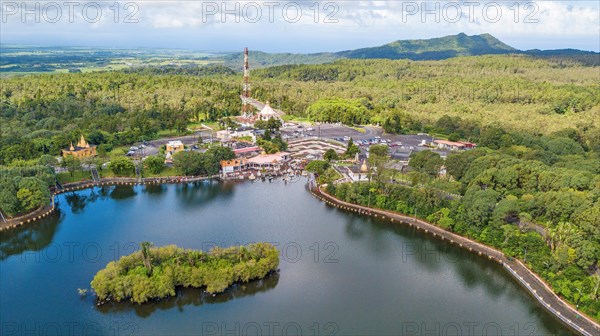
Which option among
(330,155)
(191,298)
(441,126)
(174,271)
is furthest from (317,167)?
(441,126)

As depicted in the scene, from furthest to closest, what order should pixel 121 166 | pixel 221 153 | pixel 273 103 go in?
pixel 273 103, pixel 221 153, pixel 121 166

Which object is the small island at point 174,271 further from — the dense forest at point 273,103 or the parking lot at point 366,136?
the parking lot at point 366,136

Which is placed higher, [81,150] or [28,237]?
[81,150]

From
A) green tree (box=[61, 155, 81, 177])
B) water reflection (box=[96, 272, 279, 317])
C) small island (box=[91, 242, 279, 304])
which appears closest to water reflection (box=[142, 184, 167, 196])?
green tree (box=[61, 155, 81, 177])

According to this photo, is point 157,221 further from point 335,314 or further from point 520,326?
point 520,326

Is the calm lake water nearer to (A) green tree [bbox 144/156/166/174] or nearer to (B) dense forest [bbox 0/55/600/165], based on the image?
(A) green tree [bbox 144/156/166/174]

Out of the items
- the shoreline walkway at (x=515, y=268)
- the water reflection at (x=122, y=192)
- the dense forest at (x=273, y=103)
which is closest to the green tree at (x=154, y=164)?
the water reflection at (x=122, y=192)

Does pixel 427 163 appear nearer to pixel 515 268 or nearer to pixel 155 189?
pixel 515 268
